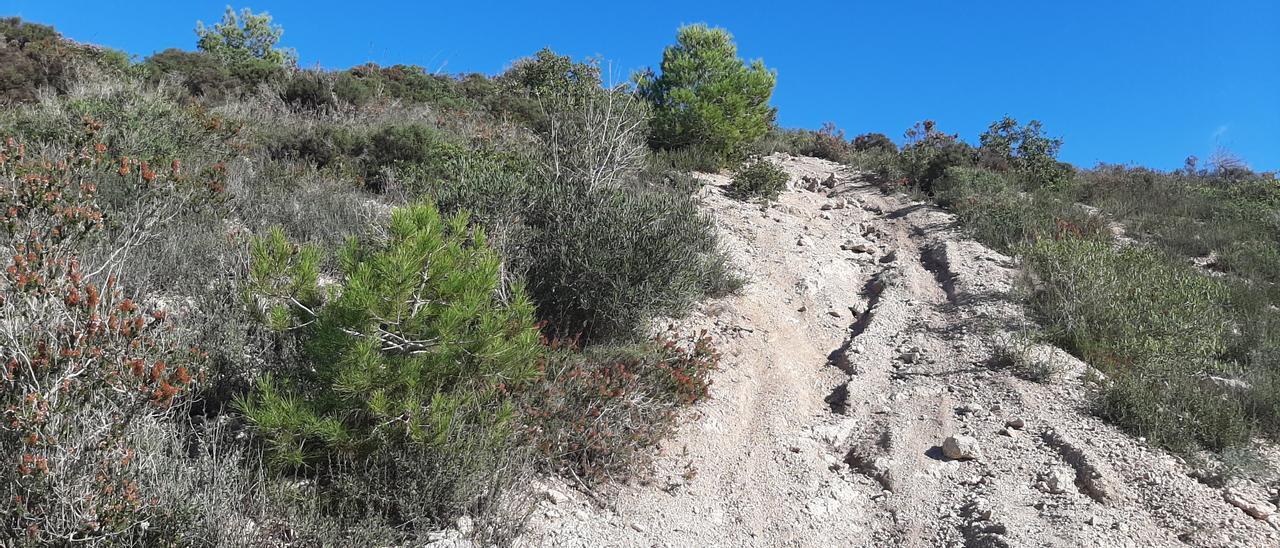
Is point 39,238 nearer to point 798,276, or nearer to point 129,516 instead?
point 129,516

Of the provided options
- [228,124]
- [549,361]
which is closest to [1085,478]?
[549,361]

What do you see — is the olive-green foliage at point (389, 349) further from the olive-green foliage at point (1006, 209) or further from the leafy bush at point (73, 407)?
the olive-green foliage at point (1006, 209)

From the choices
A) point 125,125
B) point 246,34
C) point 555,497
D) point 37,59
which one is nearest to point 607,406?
point 555,497

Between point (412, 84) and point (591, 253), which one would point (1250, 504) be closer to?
point (591, 253)

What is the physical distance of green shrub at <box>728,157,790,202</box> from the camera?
40.1 feet

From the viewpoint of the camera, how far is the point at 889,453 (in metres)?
5.33

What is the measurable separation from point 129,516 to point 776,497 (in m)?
3.58

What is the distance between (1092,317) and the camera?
6.73 meters

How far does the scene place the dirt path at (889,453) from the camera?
4297mm

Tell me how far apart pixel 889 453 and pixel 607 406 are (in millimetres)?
2203

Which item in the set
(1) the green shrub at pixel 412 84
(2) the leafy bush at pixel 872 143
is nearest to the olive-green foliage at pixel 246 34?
(1) the green shrub at pixel 412 84

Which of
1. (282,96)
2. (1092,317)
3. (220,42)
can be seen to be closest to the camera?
(1092,317)

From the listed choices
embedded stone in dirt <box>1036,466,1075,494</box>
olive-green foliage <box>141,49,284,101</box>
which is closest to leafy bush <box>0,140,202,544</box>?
embedded stone in dirt <box>1036,466,1075,494</box>

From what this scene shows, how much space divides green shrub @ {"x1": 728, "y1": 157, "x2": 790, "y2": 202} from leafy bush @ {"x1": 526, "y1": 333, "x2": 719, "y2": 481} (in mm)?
6964
